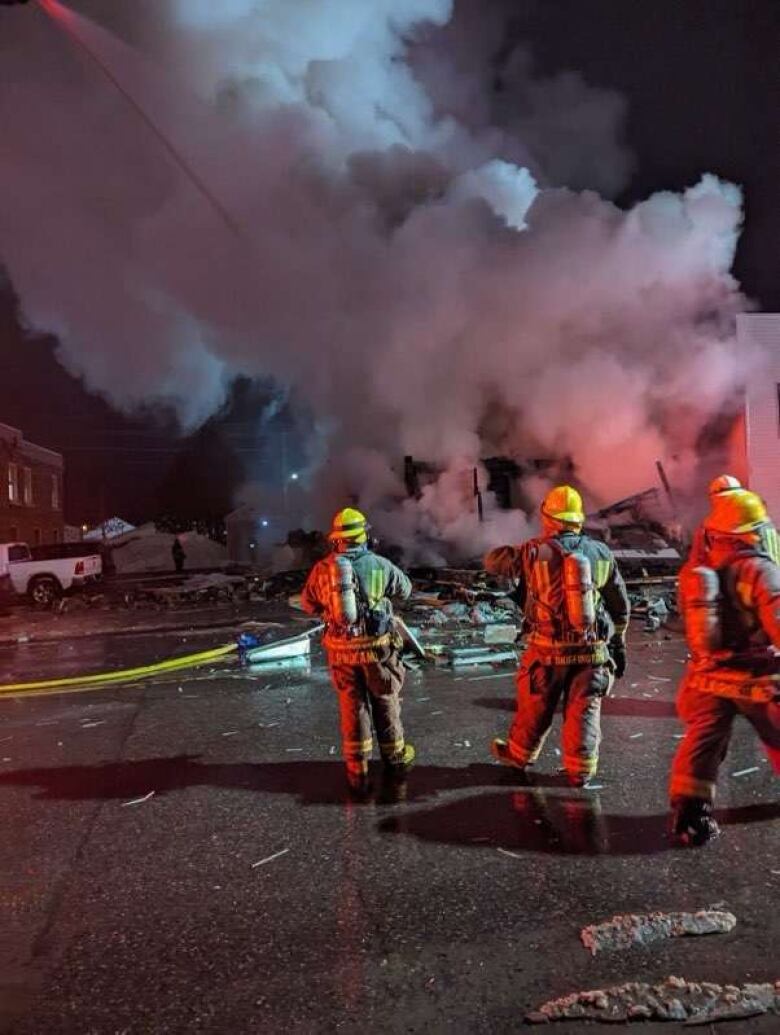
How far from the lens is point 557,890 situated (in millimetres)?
3211

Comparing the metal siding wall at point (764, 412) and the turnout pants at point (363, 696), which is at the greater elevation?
the metal siding wall at point (764, 412)

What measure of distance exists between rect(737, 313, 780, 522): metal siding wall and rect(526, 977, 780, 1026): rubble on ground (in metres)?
16.0

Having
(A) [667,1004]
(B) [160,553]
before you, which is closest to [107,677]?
(A) [667,1004]

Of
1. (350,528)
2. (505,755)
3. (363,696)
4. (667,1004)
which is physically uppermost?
(350,528)

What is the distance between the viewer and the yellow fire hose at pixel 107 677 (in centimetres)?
806

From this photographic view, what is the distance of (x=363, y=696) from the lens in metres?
4.58

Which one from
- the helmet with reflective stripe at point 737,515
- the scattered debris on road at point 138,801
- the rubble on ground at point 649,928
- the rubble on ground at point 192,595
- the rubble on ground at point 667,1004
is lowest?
the rubble on ground at point 667,1004

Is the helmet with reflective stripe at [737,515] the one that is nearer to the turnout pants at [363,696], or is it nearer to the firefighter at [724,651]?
the firefighter at [724,651]

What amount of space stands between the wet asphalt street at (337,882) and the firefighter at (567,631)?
1.00 ft

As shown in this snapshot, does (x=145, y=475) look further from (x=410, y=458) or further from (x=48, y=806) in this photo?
(x=48, y=806)

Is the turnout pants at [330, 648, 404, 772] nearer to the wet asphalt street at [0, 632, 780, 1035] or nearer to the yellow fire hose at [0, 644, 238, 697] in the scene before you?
the wet asphalt street at [0, 632, 780, 1035]

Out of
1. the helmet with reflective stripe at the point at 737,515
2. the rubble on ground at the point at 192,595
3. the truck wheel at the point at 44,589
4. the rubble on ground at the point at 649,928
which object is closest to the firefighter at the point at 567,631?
the helmet with reflective stripe at the point at 737,515

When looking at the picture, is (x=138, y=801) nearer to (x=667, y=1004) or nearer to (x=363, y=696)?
(x=363, y=696)

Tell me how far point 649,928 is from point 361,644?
2.11 metres
